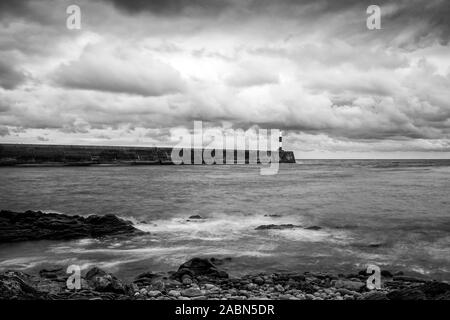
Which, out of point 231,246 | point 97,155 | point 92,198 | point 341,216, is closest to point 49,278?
point 231,246

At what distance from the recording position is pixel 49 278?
10.2 meters

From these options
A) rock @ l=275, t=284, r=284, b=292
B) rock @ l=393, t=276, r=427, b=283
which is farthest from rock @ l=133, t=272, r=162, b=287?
rock @ l=393, t=276, r=427, b=283

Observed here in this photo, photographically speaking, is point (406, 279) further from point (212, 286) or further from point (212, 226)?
point (212, 226)

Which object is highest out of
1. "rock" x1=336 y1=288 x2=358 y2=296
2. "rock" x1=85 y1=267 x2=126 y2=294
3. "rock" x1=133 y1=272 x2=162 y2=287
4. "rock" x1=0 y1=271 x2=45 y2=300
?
"rock" x1=0 y1=271 x2=45 y2=300

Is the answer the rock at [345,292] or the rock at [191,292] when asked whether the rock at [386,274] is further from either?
the rock at [191,292]

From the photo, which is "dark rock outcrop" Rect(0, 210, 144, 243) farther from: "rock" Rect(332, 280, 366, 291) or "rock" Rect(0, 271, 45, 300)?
"rock" Rect(332, 280, 366, 291)

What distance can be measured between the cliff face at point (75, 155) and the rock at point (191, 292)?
118 metres

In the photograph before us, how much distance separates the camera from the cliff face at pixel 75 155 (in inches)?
4414

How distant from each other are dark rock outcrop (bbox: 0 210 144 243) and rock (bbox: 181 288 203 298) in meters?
8.94

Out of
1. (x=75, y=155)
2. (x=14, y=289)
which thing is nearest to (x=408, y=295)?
(x=14, y=289)

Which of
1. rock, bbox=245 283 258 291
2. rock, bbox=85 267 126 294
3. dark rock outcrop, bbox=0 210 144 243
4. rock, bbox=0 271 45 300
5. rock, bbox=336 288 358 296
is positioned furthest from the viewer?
dark rock outcrop, bbox=0 210 144 243

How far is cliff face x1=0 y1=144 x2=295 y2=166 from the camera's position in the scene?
112 meters

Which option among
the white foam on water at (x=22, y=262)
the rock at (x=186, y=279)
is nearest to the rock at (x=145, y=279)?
the rock at (x=186, y=279)

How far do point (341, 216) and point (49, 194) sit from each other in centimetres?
2861
